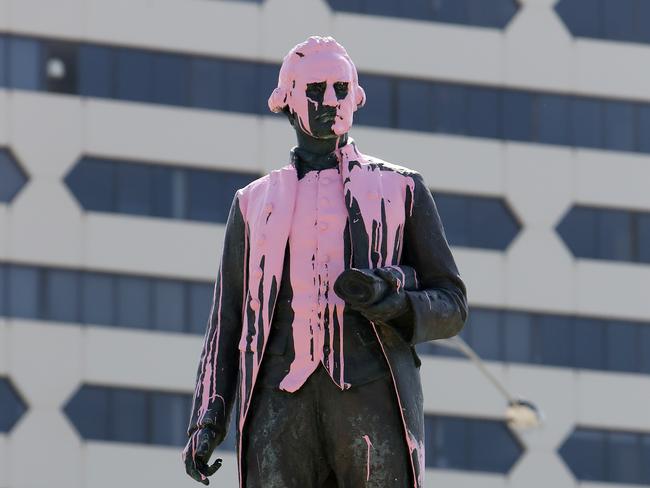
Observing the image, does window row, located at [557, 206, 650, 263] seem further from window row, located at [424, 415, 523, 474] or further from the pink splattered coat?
the pink splattered coat

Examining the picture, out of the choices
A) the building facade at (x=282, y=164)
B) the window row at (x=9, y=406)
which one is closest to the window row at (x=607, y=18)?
the building facade at (x=282, y=164)

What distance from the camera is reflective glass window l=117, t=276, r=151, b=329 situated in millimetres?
61438

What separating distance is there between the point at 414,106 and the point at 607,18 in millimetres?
6553

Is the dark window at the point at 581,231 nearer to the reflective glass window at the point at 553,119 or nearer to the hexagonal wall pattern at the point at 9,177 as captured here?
the reflective glass window at the point at 553,119

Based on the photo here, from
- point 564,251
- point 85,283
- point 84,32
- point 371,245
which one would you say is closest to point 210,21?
point 84,32

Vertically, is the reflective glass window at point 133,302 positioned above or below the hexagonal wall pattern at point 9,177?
below

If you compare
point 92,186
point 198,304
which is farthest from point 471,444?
point 92,186

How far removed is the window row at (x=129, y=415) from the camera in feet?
200

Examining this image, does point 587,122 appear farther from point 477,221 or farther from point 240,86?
point 240,86

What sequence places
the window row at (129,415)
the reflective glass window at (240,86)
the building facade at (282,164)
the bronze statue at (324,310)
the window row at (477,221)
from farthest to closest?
the window row at (477,221) < the reflective glass window at (240,86) < the building facade at (282,164) < the window row at (129,415) < the bronze statue at (324,310)

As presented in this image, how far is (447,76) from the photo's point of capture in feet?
213

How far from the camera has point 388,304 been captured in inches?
368

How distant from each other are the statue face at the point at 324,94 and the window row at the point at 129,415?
51.1m

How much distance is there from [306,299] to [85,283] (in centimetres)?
5227
